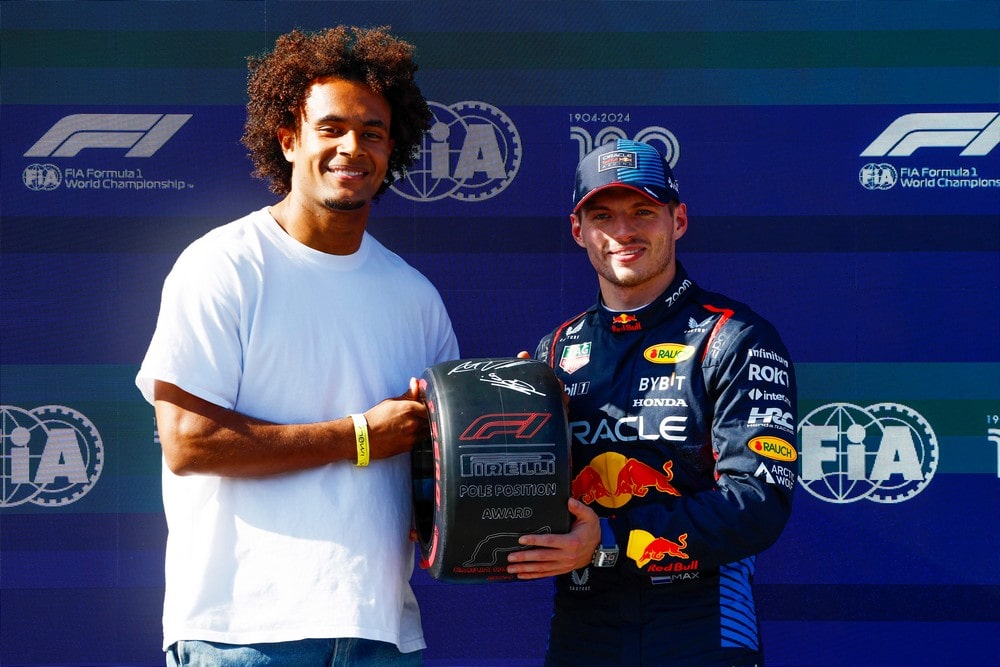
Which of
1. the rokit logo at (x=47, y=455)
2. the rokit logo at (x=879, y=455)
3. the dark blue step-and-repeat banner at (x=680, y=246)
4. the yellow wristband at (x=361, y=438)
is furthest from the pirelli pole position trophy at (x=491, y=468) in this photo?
the rokit logo at (x=47, y=455)

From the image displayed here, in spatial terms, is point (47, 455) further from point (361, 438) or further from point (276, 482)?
point (361, 438)

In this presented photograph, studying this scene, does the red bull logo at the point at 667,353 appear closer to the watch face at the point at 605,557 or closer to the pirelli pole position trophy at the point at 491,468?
the pirelli pole position trophy at the point at 491,468

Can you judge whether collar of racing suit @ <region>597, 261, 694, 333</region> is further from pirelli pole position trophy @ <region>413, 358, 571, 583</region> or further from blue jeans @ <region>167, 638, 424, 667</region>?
blue jeans @ <region>167, 638, 424, 667</region>

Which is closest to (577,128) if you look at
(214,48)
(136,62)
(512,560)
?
(214,48)

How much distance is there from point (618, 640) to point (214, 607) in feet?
2.54

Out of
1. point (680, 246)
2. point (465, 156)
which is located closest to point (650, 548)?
point (680, 246)

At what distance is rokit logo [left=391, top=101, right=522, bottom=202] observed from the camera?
122 inches

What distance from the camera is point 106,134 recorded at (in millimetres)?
3092

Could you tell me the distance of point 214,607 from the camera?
1.97 m

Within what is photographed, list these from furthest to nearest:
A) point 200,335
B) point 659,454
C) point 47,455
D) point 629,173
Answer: point 47,455, point 629,173, point 659,454, point 200,335

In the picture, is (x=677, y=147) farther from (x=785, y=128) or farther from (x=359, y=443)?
(x=359, y=443)

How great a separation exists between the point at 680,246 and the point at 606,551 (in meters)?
1.36

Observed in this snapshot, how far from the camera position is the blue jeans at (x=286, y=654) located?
77.1 inches

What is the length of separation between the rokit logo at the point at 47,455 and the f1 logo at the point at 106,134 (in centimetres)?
76
